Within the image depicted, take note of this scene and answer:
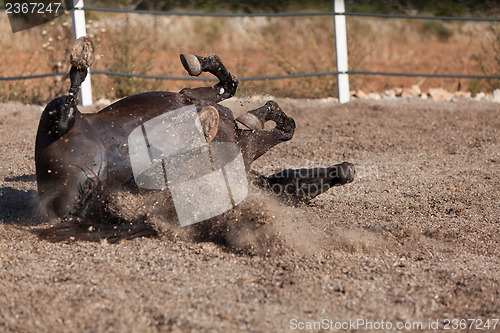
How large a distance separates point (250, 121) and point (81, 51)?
92 cm

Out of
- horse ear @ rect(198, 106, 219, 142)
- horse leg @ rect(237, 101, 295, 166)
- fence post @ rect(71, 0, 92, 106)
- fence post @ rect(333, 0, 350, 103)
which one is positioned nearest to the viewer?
horse ear @ rect(198, 106, 219, 142)

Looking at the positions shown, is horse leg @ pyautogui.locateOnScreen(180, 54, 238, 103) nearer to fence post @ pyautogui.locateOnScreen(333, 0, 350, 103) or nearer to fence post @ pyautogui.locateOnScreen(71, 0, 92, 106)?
fence post @ pyautogui.locateOnScreen(71, 0, 92, 106)

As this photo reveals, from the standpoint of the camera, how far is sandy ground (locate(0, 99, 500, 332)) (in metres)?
2.12

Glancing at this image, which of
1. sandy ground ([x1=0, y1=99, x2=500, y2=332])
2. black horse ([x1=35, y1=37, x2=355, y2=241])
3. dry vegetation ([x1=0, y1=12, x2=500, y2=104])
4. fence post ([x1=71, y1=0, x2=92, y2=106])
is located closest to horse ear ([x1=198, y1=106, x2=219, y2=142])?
black horse ([x1=35, y1=37, x2=355, y2=241])

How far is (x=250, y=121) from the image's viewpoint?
10.5 ft

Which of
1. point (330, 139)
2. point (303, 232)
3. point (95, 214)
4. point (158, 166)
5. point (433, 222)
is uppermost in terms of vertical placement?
point (158, 166)

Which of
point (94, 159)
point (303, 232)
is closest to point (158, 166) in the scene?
point (94, 159)

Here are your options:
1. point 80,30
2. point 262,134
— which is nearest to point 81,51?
point 262,134

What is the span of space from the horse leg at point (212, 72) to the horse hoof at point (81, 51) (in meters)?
0.61

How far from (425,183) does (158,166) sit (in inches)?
90.4

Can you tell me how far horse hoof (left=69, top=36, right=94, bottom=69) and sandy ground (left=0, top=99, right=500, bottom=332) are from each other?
2.74 ft

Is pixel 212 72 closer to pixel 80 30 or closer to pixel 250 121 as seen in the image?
pixel 250 121

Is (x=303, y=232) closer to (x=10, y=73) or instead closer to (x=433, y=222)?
(x=433, y=222)

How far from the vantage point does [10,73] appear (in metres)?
7.33
